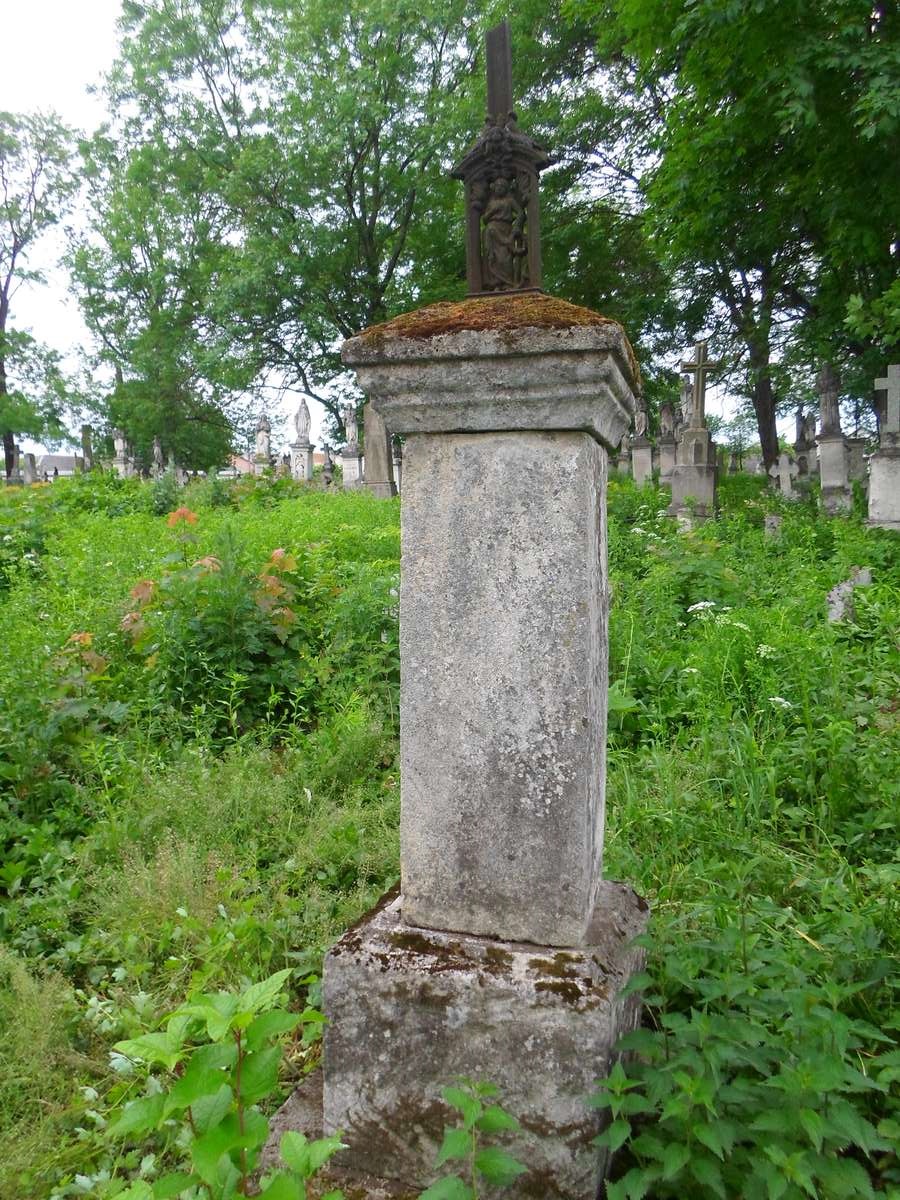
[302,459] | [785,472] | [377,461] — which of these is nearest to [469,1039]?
[377,461]

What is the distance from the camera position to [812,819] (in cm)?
296

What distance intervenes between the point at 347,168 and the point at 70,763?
19634mm

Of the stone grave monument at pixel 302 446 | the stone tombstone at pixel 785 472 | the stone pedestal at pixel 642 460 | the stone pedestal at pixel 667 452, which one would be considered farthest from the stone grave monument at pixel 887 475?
the stone grave monument at pixel 302 446

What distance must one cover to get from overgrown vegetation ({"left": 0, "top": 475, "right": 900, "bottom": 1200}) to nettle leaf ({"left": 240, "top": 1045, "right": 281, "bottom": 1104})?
0.10 metres

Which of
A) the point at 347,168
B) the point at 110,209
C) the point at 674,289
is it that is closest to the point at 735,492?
the point at 674,289

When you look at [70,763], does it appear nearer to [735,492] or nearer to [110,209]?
[735,492]

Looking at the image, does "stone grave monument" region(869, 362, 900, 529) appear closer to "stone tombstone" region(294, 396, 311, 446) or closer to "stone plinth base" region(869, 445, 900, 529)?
"stone plinth base" region(869, 445, 900, 529)

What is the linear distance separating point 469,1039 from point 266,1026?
551 mm

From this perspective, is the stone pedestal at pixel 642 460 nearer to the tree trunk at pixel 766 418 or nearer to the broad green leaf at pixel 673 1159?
the tree trunk at pixel 766 418

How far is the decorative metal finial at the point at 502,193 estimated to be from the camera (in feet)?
5.91

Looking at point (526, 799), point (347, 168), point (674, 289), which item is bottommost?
point (526, 799)

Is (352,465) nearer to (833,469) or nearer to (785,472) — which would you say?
(785,472)

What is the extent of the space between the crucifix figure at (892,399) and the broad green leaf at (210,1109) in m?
10.3

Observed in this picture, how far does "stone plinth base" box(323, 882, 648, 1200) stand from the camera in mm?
1581
